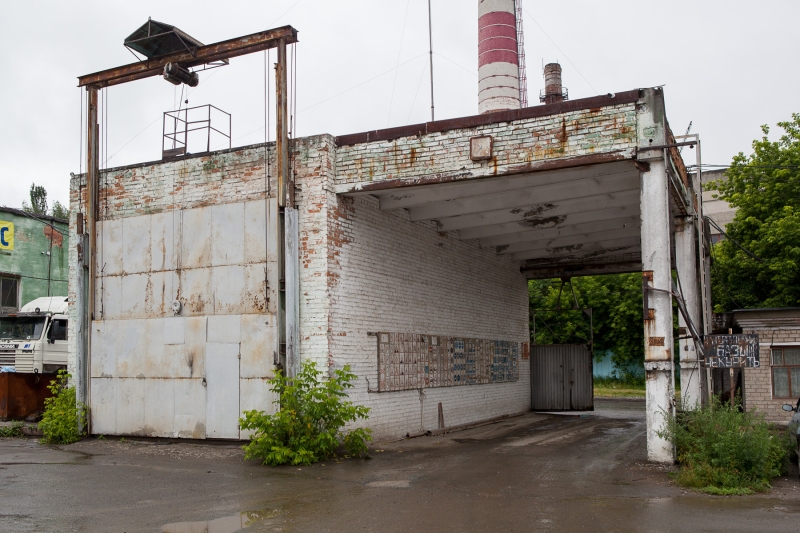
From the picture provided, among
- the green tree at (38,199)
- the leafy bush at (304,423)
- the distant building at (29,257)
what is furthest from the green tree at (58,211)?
the leafy bush at (304,423)

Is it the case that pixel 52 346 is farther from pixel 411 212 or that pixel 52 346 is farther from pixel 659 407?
pixel 659 407

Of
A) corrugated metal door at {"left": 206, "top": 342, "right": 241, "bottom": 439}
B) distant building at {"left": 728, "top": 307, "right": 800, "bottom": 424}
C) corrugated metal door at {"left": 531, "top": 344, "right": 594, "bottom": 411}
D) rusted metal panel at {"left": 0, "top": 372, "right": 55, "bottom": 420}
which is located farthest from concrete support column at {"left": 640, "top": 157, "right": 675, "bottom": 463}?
rusted metal panel at {"left": 0, "top": 372, "right": 55, "bottom": 420}

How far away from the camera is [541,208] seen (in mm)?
14258

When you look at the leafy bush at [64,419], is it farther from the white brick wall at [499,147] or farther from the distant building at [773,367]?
the distant building at [773,367]

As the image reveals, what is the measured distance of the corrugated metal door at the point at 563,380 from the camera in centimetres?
2108

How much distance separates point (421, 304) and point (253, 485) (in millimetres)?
6473

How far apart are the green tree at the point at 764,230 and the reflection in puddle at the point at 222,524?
19749 millimetres

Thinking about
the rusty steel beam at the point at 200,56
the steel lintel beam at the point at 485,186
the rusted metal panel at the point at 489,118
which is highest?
the rusty steel beam at the point at 200,56

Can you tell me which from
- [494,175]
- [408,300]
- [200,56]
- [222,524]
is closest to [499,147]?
[494,175]

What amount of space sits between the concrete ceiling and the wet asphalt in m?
4.54

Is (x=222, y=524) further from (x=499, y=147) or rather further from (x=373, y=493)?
(x=499, y=147)

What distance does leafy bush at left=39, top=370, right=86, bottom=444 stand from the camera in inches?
521

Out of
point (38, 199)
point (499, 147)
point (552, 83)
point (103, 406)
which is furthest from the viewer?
point (38, 199)

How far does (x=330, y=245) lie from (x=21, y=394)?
872cm
